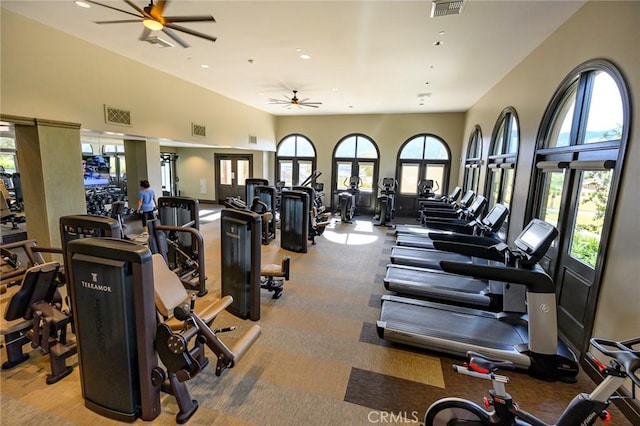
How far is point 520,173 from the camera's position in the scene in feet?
15.9

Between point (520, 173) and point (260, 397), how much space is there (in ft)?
16.5

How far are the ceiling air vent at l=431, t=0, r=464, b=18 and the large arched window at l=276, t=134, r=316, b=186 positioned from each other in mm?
8562

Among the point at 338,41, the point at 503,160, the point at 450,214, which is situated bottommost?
the point at 450,214

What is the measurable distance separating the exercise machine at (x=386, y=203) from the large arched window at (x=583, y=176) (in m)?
5.39

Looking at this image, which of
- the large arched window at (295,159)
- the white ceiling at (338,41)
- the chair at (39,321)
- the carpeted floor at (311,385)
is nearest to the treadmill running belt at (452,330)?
the carpeted floor at (311,385)

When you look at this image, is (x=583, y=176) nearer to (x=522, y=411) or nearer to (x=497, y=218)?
(x=497, y=218)

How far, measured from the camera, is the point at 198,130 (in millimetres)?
7879

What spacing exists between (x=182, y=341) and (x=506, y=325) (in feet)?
10.8

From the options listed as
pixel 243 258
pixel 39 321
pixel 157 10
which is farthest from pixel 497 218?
pixel 39 321

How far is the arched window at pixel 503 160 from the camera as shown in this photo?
5348 millimetres

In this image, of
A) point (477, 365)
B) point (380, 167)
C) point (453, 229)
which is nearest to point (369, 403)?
point (477, 365)

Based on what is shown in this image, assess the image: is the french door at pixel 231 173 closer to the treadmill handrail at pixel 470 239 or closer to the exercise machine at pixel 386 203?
the exercise machine at pixel 386 203

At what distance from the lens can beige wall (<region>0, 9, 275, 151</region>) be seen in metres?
4.13

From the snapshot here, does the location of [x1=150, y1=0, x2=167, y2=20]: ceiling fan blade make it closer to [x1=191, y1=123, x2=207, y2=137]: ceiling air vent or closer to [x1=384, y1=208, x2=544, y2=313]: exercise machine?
[x1=384, y1=208, x2=544, y2=313]: exercise machine
